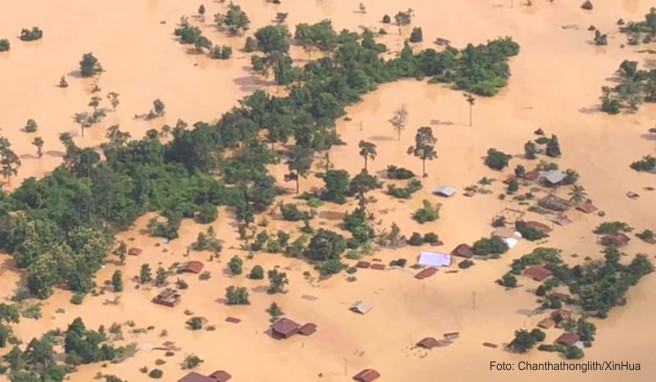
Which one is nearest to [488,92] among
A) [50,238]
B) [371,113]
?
[371,113]

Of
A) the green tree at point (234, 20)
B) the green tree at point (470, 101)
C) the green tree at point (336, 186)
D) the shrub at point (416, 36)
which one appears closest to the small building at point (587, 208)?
the green tree at point (470, 101)

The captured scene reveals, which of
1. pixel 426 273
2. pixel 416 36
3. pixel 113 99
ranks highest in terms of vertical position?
pixel 416 36

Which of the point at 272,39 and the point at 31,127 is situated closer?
the point at 31,127

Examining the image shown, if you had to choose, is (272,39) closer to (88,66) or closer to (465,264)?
(88,66)

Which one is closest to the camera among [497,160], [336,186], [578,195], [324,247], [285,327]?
[285,327]

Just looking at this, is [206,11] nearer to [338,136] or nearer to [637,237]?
[338,136]

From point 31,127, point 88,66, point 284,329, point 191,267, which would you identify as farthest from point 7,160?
point 284,329
